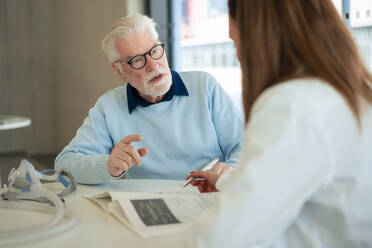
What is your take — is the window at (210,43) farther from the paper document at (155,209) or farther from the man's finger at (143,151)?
the paper document at (155,209)

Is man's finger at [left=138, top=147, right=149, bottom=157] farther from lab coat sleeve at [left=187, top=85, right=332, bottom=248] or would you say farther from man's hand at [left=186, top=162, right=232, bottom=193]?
lab coat sleeve at [left=187, top=85, right=332, bottom=248]

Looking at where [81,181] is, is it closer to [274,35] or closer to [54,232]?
[54,232]

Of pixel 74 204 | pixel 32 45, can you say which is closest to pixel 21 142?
pixel 32 45

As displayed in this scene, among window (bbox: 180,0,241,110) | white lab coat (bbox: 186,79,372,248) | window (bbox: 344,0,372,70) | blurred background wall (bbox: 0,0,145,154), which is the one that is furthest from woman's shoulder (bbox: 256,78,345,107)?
blurred background wall (bbox: 0,0,145,154)

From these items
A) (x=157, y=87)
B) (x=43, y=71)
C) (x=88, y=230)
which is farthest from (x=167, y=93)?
(x=43, y=71)

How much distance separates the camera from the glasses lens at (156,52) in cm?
188

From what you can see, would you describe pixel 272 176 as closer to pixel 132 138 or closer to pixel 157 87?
pixel 132 138

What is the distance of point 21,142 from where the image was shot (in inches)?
228

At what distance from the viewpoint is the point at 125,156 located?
141cm

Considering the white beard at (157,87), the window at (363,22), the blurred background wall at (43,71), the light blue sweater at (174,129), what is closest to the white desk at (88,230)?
the light blue sweater at (174,129)

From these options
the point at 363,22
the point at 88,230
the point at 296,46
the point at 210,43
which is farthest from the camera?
the point at 210,43

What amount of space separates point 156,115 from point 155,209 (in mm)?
888

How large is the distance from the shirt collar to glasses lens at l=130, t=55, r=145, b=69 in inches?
4.9

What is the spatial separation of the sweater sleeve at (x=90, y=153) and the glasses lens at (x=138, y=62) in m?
0.25
